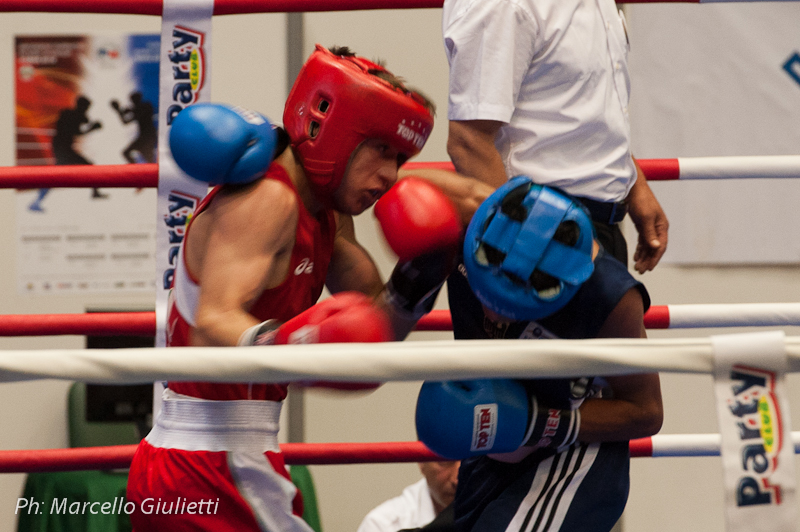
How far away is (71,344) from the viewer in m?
2.92

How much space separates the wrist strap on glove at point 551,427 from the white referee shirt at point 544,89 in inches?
14.8

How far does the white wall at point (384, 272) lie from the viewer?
9.47 ft

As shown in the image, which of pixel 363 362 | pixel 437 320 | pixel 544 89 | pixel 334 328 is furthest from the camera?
pixel 437 320

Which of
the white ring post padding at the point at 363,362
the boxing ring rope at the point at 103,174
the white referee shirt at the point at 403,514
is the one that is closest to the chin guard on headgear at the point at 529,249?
the white ring post padding at the point at 363,362

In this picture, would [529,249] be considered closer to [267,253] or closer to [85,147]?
[267,253]

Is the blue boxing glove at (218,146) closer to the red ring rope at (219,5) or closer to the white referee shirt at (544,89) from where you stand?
the white referee shirt at (544,89)

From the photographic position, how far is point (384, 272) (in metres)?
2.94

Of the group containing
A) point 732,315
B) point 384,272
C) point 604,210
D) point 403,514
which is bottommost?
point 403,514

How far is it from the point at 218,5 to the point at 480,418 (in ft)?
3.23

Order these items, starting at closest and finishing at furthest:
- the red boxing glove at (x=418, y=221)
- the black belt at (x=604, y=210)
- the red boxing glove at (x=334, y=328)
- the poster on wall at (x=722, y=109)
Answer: the red boxing glove at (x=334, y=328), the red boxing glove at (x=418, y=221), the black belt at (x=604, y=210), the poster on wall at (x=722, y=109)

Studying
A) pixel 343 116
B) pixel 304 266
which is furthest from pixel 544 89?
pixel 304 266

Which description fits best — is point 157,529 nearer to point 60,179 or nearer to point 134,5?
point 60,179

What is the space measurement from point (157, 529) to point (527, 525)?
555 mm

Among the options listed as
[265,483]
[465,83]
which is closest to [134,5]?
[465,83]
